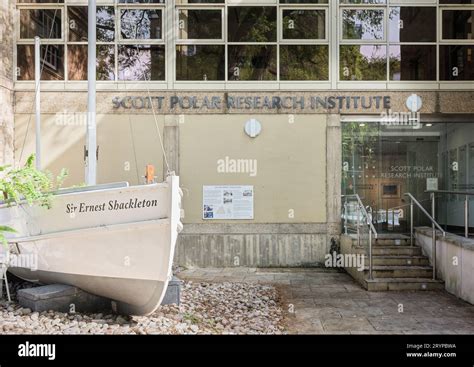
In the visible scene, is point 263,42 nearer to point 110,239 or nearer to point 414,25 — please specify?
point 414,25

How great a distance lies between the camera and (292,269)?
393 inches

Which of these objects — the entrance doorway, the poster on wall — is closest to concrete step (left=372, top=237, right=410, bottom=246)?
the entrance doorway

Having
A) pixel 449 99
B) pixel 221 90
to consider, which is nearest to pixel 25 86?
pixel 221 90

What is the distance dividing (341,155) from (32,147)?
7261mm

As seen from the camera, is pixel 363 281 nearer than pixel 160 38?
Yes

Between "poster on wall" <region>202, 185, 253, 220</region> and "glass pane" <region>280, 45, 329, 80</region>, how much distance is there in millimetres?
2850

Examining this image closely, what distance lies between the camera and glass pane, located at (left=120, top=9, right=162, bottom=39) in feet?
34.1

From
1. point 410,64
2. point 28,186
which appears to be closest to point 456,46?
point 410,64

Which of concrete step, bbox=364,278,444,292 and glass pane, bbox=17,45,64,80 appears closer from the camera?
concrete step, bbox=364,278,444,292

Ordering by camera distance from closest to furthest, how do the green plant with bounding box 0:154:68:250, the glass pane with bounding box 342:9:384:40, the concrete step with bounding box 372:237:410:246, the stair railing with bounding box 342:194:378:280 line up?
the green plant with bounding box 0:154:68:250, the stair railing with bounding box 342:194:378:280, the concrete step with bounding box 372:237:410:246, the glass pane with bounding box 342:9:384:40

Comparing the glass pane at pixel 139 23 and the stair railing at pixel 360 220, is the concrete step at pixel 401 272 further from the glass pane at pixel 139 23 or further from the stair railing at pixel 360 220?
the glass pane at pixel 139 23

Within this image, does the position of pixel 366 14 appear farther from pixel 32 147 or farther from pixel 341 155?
pixel 32 147

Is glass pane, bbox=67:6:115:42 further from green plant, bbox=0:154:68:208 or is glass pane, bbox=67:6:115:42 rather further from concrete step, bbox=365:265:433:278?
concrete step, bbox=365:265:433:278

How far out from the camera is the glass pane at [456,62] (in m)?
10.2
